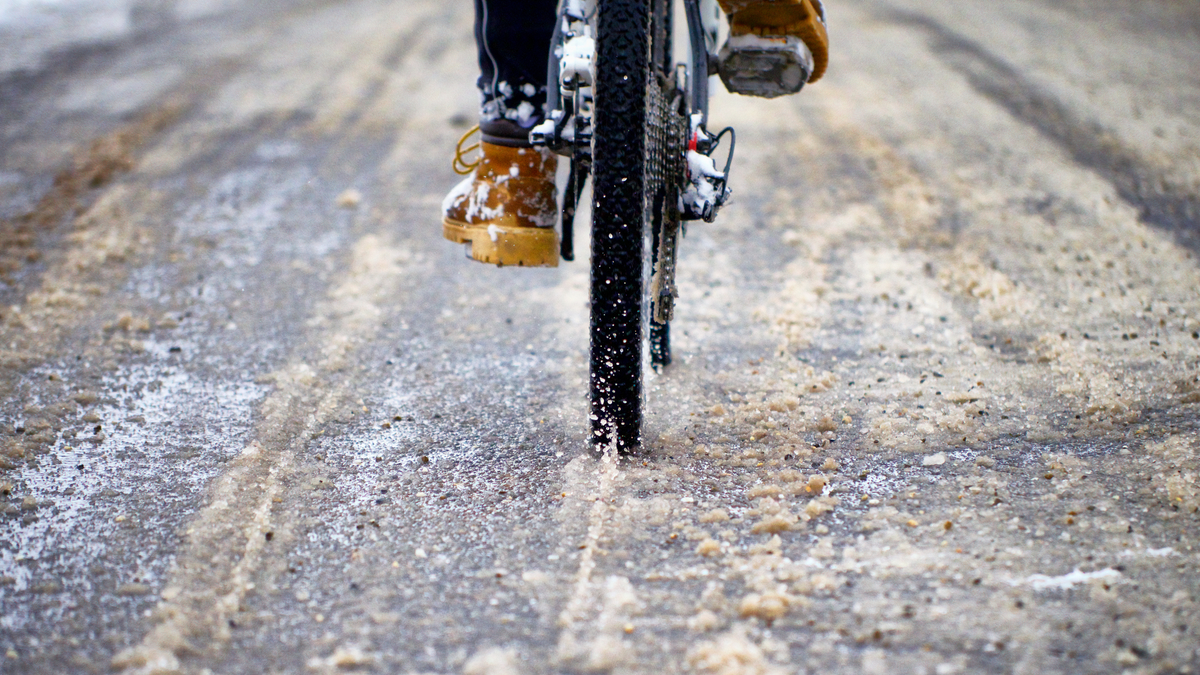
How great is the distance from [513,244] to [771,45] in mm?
731

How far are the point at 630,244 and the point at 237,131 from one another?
11.5ft

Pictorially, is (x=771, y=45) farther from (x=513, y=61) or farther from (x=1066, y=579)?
(x=1066, y=579)

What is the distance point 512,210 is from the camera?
6.53ft

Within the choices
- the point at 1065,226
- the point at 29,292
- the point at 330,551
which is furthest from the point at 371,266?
the point at 1065,226

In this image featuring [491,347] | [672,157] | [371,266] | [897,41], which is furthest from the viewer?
[897,41]

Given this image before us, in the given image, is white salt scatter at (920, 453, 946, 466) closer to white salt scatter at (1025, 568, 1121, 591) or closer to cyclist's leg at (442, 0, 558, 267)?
white salt scatter at (1025, 568, 1121, 591)

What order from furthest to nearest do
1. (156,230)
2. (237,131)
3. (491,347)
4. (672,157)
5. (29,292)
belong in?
(237,131)
(156,230)
(29,292)
(491,347)
(672,157)

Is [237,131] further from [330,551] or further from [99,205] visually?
[330,551]

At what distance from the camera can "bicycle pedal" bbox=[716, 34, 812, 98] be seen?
1850mm

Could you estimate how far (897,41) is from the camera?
5.74m

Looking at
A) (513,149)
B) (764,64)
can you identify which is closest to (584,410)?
(513,149)

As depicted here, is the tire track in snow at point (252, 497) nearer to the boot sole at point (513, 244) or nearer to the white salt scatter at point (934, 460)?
the boot sole at point (513, 244)

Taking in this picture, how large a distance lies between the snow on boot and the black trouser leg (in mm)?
426

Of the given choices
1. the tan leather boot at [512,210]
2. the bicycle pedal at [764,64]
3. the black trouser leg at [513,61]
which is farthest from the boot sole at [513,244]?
the bicycle pedal at [764,64]
